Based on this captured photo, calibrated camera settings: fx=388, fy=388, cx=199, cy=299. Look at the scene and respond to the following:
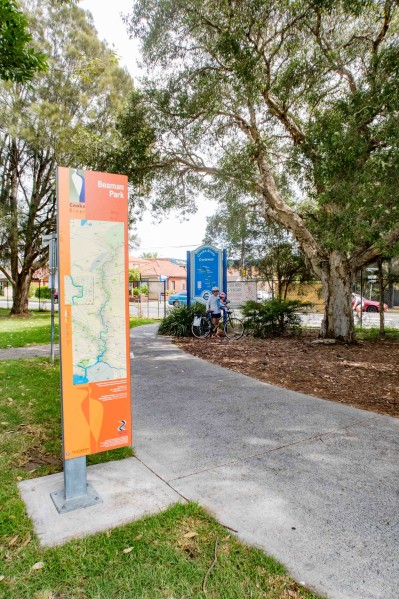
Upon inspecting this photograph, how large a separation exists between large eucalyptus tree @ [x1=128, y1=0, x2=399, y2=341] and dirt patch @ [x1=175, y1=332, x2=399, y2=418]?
60.6 inches

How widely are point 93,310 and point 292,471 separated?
2133 mm

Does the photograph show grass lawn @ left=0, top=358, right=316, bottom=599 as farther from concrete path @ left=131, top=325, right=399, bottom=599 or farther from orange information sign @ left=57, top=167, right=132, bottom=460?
orange information sign @ left=57, top=167, right=132, bottom=460

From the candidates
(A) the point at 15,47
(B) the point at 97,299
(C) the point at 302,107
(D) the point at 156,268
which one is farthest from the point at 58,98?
(D) the point at 156,268

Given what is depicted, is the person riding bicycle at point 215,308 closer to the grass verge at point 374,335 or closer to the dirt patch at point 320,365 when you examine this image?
the dirt patch at point 320,365

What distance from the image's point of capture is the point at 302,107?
418 inches

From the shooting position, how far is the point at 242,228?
52.7ft

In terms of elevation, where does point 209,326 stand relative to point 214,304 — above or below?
below

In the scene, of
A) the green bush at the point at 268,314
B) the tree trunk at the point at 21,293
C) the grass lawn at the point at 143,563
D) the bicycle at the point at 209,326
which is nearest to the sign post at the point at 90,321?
the grass lawn at the point at 143,563

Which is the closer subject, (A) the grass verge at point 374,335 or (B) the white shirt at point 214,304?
(B) the white shirt at point 214,304

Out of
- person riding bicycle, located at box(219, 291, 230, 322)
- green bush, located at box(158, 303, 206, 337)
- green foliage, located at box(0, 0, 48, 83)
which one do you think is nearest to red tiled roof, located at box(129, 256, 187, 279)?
green bush, located at box(158, 303, 206, 337)

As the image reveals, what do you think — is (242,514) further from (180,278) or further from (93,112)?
(180,278)

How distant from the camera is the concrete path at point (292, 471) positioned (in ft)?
7.39

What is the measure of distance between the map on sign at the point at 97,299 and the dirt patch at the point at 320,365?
3759 millimetres

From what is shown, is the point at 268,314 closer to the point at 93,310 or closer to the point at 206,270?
the point at 206,270
